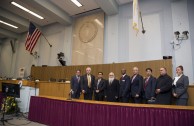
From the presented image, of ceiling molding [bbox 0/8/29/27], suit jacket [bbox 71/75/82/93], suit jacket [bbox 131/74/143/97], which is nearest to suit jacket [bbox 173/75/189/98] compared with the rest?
suit jacket [bbox 131/74/143/97]

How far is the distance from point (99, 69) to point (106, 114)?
417cm

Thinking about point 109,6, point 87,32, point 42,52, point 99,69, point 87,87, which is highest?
point 109,6

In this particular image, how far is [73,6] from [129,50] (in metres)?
3.58

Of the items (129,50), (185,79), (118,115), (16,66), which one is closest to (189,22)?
(129,50)

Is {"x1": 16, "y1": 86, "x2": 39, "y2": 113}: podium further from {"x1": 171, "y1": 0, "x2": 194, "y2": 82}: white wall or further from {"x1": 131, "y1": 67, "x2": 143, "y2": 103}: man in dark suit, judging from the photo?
{"x1": 171, "y1": 0, "x2": 194, "y2": 82}: white wall

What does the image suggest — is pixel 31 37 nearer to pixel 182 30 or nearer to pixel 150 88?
pixel 150 88

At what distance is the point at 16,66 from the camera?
1230 cm

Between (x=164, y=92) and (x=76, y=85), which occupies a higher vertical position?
(x=76, y=85)

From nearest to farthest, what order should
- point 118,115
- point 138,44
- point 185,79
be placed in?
point 118,115 < point 185,79 < point 138,44

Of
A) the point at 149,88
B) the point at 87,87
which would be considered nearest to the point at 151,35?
the point at 149,88

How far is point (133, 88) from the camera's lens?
431cm

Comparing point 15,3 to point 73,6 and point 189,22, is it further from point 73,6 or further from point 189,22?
point 189,22

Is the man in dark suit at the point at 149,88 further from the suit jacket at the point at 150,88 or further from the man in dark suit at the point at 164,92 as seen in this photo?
the man in dark suit at the point at 164,92

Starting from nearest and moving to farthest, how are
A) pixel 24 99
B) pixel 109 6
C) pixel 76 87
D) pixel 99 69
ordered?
1. pixel 76 87
2. pixel 24 99
3. pixel 109 6
4. pixel 99 69
